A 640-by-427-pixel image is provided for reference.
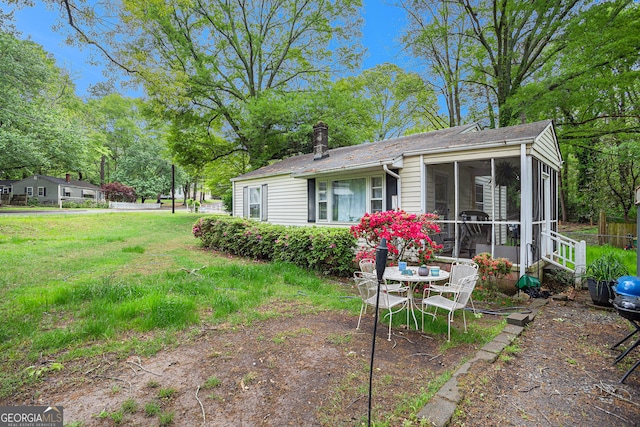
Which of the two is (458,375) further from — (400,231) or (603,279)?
(603,279)

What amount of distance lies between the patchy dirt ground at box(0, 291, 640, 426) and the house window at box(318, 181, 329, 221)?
19.5ft

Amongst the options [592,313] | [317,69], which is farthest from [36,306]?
[317,69]

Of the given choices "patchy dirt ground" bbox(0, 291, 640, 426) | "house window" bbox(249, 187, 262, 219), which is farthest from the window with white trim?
"patchy dirt ground" bbox(0, 291, 640, 426)

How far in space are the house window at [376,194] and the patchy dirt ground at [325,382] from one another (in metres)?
4.71

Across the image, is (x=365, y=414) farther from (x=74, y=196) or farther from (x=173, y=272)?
(x=74, y=196)

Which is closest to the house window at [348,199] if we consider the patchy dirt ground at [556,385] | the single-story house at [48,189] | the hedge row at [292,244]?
the hedge row at [292,244]

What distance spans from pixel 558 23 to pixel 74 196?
44.8 metres

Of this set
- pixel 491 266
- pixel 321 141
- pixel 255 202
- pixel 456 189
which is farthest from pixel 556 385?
pixel 255 202

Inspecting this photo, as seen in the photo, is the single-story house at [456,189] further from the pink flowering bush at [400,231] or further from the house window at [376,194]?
the pink flowering bush at [400,231]

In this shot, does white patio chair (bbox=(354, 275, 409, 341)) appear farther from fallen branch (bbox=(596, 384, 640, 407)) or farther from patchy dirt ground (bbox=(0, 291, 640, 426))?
fallen branch (bbox=(596, 384, 640, 407))

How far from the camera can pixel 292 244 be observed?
25.7 feet

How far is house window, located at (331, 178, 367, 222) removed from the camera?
A: 28.2 ft

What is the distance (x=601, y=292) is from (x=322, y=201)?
686cm

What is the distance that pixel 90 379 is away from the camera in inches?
110
